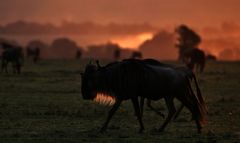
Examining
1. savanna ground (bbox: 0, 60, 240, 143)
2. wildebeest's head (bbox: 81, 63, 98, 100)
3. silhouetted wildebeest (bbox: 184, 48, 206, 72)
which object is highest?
wildebeest's head (bbox: 81, 63, 98, 100)

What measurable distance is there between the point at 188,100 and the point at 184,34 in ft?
318

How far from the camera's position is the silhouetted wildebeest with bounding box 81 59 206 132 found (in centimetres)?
1609

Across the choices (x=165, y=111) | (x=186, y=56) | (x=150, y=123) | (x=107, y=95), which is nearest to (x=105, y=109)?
(x=165, y=111)

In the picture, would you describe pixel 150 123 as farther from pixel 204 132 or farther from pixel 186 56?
pixel 186 56

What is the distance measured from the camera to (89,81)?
16.5 m

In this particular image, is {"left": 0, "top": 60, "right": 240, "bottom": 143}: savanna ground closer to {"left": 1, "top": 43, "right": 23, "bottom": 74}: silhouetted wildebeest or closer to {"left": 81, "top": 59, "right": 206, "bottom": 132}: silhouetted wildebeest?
{"left": 81, "top": 59, "right": 206, "bottom": 132}: silhouetted wildebeest

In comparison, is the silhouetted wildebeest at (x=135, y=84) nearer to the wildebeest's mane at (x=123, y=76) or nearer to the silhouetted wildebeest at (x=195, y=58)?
the wildebeest's mane at (x=123, y=76)

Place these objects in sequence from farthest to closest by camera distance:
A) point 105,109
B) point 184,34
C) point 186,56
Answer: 1. point 184,34
2. point 186,56
3. point 105,109

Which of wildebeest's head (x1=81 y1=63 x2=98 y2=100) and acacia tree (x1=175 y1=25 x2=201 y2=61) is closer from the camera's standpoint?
wildebeest's head (x1=81 y1=63 x2=98 y2=100)

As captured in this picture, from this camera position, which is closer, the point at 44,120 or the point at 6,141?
the point at 6,141

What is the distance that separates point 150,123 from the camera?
18594mm

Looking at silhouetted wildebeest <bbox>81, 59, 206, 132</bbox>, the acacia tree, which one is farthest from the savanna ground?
the acacia tree

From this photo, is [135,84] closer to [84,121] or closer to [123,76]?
[123,76]

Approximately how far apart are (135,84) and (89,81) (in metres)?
1.30
